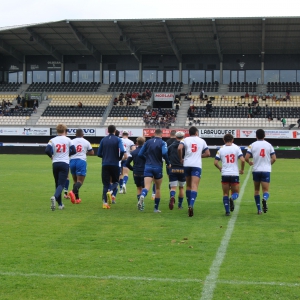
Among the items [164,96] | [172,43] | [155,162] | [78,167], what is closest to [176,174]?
[155,162]

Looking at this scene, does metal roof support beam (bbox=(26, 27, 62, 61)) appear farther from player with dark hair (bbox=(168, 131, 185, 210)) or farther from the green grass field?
player with dark hair (bbox=(168, 131, 185, 210))

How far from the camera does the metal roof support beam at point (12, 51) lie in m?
60.6

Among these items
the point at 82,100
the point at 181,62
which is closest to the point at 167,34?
the point at 181,62

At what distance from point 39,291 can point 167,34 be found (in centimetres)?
5000

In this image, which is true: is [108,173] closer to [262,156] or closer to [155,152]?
[155,152]

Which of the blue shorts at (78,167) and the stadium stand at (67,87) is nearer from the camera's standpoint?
the blue shorts at (78,167)

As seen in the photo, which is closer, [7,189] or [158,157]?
[158,157]

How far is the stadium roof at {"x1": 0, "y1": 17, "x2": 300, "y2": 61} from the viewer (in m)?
52.3

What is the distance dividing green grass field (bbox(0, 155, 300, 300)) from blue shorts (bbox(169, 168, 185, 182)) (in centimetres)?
77

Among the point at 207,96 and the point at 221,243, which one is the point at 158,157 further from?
the point at 207,96

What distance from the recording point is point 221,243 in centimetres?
896

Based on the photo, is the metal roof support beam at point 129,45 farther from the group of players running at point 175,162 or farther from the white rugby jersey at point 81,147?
the group of players running at point 175,162

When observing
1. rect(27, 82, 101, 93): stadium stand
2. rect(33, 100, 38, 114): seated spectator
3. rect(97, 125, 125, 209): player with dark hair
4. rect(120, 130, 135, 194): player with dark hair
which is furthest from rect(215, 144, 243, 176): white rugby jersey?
rect(27, 82, 101, 93): stadium stand

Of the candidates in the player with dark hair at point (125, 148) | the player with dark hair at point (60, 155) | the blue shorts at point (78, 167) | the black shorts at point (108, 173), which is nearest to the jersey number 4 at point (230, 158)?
the black shorts at point (108, 173)
